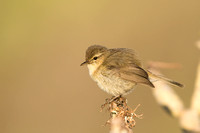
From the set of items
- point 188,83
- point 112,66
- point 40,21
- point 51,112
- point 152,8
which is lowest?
point 51,112

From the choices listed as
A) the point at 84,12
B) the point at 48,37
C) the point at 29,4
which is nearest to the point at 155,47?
the point at 84,12

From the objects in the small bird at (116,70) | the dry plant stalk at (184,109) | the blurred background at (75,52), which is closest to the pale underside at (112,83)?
the small bird at (116,70)

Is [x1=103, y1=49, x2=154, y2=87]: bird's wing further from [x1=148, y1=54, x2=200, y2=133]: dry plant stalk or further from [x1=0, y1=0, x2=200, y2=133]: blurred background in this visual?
[x1=0, y1=0, x2=200, y2=133]: blurred background

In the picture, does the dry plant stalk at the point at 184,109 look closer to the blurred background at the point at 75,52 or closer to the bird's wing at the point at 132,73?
the bird's wing at the point at 132,73

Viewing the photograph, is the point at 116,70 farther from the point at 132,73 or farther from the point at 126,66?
the point at 132,73

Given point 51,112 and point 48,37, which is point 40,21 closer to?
point 48,37

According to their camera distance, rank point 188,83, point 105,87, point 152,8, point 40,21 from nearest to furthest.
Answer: point 105,87
point 188,83
point 40,21
point 152,8

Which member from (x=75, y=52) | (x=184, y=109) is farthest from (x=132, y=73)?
(x=75, y=52)
